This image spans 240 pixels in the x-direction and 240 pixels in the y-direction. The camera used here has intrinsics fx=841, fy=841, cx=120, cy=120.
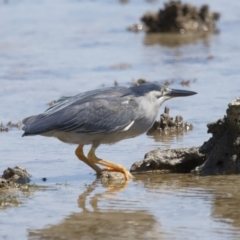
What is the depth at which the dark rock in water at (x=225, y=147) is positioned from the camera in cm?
746

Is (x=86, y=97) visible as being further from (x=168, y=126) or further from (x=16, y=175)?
(x=168, y=126)

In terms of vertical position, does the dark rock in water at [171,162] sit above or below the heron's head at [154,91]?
below

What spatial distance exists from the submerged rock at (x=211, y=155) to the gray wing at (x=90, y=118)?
1.44ft

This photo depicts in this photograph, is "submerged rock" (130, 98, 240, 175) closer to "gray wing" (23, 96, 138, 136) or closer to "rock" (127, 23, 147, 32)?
"gray wing" (23, 96, 138, 136)

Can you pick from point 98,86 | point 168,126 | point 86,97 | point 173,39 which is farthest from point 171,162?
point 173,39

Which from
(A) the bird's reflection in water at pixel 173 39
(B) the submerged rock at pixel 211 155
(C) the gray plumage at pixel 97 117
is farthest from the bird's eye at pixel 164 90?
(A) the bird's reflection in water at pixel 173 39

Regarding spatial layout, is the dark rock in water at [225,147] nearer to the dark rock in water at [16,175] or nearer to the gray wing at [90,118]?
the gray wing at [90,118]

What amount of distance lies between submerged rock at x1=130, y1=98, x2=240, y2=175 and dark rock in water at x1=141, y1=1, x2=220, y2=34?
974 centimetres

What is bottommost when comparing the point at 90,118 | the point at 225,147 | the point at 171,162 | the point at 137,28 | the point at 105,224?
the point at 105,224

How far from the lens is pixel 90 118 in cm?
767

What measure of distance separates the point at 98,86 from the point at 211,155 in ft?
14.9

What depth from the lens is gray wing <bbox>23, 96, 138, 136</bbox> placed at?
7.56 meters

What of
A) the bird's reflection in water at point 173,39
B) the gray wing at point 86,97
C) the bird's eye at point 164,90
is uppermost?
the bird's reflection in water at point 173,39

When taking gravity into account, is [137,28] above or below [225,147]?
above
